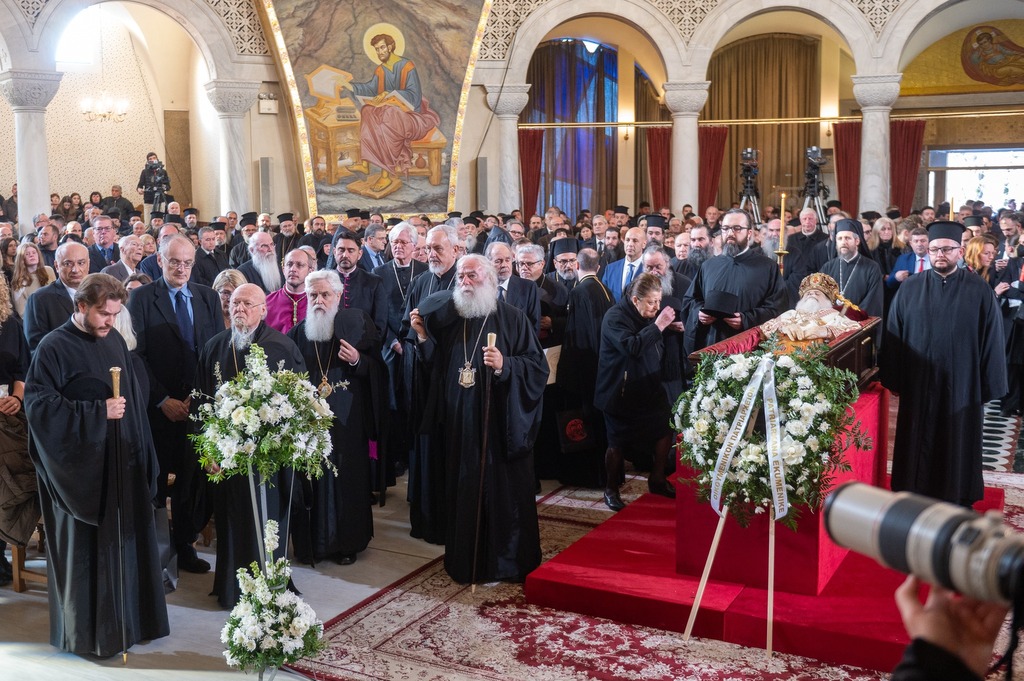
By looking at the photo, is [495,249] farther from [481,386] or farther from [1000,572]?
[1000,572]

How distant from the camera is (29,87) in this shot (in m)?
15.2

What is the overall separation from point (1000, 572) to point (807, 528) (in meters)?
3.87

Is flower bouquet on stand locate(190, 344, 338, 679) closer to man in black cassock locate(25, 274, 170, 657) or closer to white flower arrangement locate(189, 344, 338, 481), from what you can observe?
white flower arrangement locate(189, 344, 338, 481)

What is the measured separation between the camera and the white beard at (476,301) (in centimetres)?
595

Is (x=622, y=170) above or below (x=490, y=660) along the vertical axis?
above

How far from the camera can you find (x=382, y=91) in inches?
682

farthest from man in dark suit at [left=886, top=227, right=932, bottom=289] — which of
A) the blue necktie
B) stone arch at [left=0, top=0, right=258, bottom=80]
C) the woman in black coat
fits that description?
stone arch at [left=0, top=0, right=258, bottom=80]

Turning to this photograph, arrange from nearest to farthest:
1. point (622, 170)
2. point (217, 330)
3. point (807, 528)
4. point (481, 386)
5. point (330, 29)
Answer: point (807, 528) < point (481, 386) < point (217, 330) < point (330, 29) < point (622, 170)

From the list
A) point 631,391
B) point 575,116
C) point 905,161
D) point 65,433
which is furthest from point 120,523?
point 575,116

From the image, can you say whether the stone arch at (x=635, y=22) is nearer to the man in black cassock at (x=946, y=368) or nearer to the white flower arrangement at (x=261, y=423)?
the man in black cassock at (x=946, y=368)

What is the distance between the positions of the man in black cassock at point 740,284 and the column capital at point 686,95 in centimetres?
1040

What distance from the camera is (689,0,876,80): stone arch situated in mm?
17312

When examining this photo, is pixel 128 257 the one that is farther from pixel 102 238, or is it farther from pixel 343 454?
pixel 343 454

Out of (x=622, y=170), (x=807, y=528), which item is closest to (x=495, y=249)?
(x=807, y=528)
